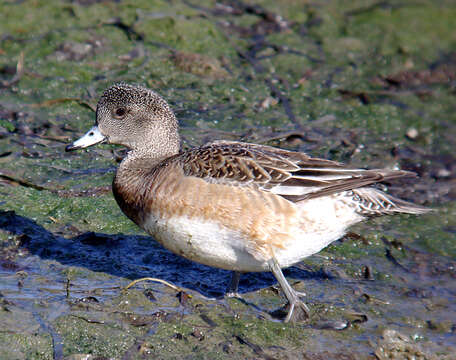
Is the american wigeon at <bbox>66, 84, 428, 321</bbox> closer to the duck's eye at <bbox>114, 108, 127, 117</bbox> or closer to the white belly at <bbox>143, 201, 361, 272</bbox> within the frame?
the white belly at <bbox>143, 201, 361, 272</bbox>

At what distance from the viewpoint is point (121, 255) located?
16.2ft

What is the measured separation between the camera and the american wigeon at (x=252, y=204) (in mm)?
4125

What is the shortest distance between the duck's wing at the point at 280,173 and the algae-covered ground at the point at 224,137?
0.81m

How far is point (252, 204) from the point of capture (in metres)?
4.13

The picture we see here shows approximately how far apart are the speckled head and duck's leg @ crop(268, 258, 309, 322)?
118 cm

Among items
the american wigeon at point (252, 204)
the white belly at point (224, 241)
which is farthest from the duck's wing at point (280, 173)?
the white belly at point (224, 241)

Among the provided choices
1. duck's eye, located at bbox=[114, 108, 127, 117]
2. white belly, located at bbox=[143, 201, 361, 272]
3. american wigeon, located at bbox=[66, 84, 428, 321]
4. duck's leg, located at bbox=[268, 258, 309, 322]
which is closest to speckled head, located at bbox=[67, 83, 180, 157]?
duck's eye, located at bbox=[114, 108, 127, 117]

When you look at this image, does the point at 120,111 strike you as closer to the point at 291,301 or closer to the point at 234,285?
the point at 234,285

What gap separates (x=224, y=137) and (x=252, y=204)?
235 centimetres

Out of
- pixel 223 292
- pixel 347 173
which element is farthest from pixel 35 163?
pixel 347 173

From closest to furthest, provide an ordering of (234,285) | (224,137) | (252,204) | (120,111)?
1. (252,204)
2. (234,285)
3. (120,111)
4. (224,137)

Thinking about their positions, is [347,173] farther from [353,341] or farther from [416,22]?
[416,22]

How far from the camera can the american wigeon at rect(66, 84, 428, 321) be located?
4.12 m

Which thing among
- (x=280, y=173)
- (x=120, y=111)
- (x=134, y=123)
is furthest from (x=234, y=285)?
(x=120, y=111)
